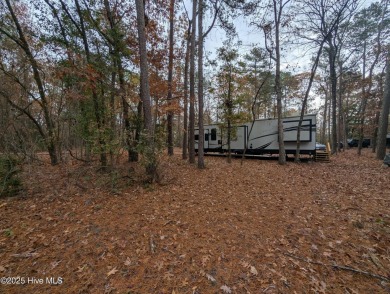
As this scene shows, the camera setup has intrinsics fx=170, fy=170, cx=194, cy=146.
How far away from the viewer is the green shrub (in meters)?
4.37

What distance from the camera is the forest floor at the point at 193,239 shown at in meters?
2.09

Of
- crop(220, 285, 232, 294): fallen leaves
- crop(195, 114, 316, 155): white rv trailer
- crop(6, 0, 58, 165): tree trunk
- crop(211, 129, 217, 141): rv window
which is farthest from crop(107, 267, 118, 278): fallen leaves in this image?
crop(211, 129, 217, 141): rv window

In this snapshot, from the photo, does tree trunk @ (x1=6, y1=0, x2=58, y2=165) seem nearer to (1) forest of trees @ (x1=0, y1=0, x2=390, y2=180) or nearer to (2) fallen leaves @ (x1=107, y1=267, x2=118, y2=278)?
(1) forest of trees @ (x1=0, y1=0, x2=390, y2=180)

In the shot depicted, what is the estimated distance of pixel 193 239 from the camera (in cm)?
289

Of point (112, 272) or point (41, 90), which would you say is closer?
point (112, 272)

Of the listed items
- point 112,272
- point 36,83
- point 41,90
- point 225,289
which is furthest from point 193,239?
point 36,83

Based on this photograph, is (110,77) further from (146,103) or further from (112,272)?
(112,272)

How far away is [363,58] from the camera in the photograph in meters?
15.1

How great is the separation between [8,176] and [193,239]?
5.22m

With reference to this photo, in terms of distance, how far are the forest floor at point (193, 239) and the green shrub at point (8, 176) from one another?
264 millimetres

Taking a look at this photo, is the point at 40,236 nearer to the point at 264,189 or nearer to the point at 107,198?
the point at 107,198

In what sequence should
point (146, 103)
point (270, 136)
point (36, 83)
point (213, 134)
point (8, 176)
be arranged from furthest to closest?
point (213, 134) → point (270, 136) → point (36, 83) → point (146, 103) → point (8, 176)

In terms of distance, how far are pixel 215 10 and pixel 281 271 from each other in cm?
1039

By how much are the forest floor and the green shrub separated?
0.87 feet
